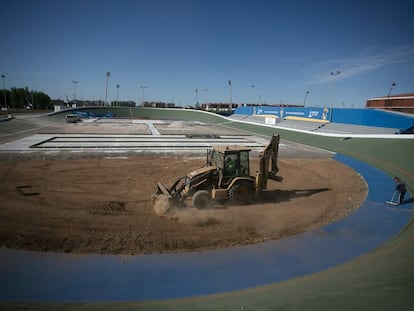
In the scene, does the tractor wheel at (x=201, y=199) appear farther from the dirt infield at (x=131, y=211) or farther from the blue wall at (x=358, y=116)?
the blue wall at (x=358, y=116)

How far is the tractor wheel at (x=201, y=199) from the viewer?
34.2 ft

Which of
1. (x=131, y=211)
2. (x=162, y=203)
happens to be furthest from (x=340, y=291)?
(x=131, y=211)

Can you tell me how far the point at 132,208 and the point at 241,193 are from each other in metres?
4.50

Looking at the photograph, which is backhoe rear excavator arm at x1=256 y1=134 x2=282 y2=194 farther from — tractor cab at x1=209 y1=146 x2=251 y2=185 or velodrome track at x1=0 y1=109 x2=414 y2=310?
velodrome track at x1=0 y1=109 x2=414 y2=310

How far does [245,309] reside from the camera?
15.5 feet

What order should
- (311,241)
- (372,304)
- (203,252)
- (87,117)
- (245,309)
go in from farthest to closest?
(87,117), (311,241), (203,252), (245,309), (372,304)

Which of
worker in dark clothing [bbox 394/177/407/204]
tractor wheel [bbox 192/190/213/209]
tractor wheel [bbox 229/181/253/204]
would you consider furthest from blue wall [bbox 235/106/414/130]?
tractor wheel [bbox 192/190/213/209]

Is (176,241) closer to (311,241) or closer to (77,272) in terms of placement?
(77,272)

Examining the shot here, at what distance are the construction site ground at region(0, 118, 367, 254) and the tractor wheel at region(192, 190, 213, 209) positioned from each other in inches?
9.7

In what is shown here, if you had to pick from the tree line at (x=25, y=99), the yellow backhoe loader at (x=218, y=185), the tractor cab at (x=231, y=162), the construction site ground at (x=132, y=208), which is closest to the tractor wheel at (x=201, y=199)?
the yellow backhoe loader at (x=218, y=185)

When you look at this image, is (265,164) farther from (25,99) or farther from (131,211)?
(25,99)

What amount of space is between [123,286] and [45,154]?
62.0 feet

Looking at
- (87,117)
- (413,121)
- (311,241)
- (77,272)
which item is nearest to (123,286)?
(77,272)

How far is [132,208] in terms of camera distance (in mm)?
11016
